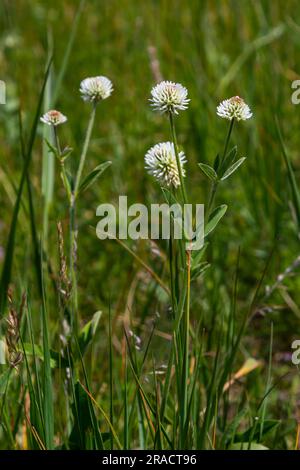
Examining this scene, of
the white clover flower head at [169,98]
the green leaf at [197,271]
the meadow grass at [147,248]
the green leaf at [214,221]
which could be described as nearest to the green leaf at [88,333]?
the meadow grass at [147,248]

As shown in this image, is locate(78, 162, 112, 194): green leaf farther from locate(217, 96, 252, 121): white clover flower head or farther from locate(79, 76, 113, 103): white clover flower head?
locate(217, 96, 252, 121): white clover flower head

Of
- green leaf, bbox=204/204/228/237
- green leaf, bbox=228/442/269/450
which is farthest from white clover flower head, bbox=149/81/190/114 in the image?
green leaf, bbox=228/442/269/450

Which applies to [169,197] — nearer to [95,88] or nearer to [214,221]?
[214,221]

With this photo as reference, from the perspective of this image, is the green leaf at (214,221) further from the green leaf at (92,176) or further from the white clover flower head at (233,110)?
the green leaf at (92,176)

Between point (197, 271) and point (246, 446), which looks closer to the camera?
point (197, 271)

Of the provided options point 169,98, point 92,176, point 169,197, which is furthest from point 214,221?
point 92,176

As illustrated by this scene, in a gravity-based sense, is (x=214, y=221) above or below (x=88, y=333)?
above
